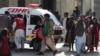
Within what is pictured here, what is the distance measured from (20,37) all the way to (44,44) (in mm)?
1160

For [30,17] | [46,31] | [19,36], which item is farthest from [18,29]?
[46,31]

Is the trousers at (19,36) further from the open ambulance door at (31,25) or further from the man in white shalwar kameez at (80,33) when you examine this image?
the man in white shalwar kameez at (80,33)

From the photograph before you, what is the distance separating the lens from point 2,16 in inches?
633

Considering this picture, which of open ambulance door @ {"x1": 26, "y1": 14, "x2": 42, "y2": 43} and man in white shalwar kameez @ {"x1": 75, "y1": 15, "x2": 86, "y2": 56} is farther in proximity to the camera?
open ambulance door @ {"x1": 26, "y1": 14, "x2": 42, "y2": 43}

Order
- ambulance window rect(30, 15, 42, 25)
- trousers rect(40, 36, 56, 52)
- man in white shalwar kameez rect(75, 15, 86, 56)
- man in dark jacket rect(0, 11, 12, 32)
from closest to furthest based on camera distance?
man in white shalwar kameez rect(75, 15, 86, 56) → man in dark jacket rect(0, 11, 12, 32) → trousers rect(40, 36, 56, 52) → ambulance window rect(30, 15, 42, 25)

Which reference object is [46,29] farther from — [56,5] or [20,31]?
[56,5]

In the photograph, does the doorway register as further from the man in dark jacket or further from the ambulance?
the man in dark jacket

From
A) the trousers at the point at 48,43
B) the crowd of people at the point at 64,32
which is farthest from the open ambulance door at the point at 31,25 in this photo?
the trousers at the point at 48,43

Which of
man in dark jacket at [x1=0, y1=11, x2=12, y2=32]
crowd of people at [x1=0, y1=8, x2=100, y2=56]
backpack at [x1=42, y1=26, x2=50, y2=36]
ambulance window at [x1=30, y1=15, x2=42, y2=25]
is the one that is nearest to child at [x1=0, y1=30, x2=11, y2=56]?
crowd of people at [x1=0, y1=8, x2=100, y2=56]

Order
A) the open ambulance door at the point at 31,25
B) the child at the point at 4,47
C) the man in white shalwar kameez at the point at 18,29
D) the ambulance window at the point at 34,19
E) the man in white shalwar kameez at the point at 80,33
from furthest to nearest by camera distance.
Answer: the ambulance window at the point at 34,19 → the open ambulance door at the point at 31,25 → the man in white shalwar kameez at the point at 18,29 → the man in white shalwar kameez at the point at 80,33 → the child at the point at 4,47

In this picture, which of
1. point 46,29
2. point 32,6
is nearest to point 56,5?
point 32,6

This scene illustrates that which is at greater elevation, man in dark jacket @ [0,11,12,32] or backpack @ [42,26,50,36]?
man in dark jacket @ [0,11,12,32]

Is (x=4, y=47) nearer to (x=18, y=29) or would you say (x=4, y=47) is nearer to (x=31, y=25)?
(x=18, y=29)

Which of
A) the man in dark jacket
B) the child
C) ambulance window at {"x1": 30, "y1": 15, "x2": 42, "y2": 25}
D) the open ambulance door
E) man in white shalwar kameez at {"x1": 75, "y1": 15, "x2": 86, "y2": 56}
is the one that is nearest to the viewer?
the child
